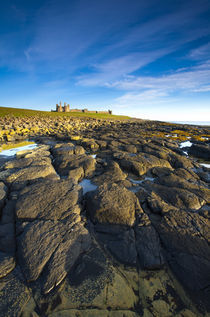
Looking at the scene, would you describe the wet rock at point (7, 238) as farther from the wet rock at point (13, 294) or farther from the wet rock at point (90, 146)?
the wet rock at point (90, 146)

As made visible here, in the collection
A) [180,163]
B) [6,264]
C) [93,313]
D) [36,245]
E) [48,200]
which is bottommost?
[93,313]

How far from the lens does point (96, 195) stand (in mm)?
4480

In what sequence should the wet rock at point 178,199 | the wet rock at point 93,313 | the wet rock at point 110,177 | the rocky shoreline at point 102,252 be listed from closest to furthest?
the wet rock at point 93,313 → the rocky shoreline at point 102,252 → the wet rock at point 178,199 → the wet rock at point 110,177

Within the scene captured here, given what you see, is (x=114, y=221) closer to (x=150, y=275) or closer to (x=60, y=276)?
(x=150, y=275)

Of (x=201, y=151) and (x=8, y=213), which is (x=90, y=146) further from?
(x=201, y=151)

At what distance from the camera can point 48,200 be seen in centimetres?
425

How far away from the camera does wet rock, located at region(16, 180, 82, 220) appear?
3.86m

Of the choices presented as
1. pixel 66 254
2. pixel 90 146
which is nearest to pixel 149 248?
pixel 66 254

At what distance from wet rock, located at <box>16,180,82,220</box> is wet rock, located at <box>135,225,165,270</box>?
6.84 ft

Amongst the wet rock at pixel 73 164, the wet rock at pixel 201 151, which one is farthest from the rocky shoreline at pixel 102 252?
the wet rock at pixel 201 151

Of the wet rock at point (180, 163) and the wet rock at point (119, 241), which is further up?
the wet rock at point (180, 163)

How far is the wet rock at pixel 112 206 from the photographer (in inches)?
152

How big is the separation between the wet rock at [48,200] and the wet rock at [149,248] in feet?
6.84

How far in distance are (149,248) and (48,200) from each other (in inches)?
123
